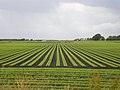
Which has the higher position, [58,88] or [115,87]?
[115,87]

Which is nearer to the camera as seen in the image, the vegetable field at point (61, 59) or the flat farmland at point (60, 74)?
the flat farmland at point (60, 74)

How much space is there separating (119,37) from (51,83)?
16628 cm

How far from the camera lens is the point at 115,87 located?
19.1ft

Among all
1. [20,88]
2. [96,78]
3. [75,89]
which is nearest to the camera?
[96,78]

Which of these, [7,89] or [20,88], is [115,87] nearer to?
[20,88]

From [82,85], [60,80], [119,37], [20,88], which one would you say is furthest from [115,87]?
[119,37]

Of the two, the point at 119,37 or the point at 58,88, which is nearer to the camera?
the point at 58,88

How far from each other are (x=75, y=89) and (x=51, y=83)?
6.68 feet

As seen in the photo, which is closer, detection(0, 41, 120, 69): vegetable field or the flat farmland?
the flat farmland

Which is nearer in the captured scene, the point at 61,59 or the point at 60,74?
the point at 60,74

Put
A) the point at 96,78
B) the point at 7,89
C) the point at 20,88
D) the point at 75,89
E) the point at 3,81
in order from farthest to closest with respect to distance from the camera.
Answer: the point at 3,81, the point at 75,89, the point at 7,89, the point at 20,88, the point at 96,78

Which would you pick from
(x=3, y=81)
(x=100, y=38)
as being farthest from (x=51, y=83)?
(x=100, y=38)

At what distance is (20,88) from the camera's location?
6141 mm

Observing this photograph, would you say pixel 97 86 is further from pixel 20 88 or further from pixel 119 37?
pixel 119 37
